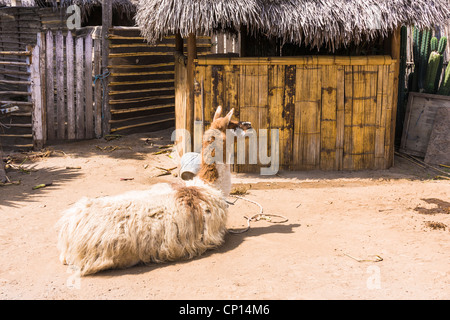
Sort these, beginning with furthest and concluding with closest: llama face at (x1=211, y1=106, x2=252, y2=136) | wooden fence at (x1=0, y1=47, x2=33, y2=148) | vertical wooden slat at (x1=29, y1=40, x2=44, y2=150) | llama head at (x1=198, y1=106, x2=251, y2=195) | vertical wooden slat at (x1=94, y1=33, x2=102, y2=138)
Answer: vertical wooden slat at (x1=94, y1=33, x2=102, y2=138) < vertical wooden slat at (x1=29, y1=40, x2=44, y2=150) < wooden fence at (x1=0, y1=47, x2=33, y2=148) < llama face at (x1=211, y1=106, x2=252, y2=136) < llama head at (x1=198, y1=106, x2=251, y2=195)

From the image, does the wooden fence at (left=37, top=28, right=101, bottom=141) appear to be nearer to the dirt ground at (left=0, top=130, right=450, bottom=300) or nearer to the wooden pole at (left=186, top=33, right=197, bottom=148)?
the dirt ground at (left=0, top=130, right=450, bottom=300)

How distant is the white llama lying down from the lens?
4.76m

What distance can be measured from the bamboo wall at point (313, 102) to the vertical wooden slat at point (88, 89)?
3.52 m

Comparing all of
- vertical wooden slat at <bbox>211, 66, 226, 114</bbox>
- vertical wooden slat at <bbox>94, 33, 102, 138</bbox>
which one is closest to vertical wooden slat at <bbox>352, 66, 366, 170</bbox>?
vertical wooden slat at <bbox>211, 66, 226, 114</bbox>

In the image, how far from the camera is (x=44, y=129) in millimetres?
10555

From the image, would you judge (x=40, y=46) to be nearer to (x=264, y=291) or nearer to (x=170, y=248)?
(x=170, y=248)

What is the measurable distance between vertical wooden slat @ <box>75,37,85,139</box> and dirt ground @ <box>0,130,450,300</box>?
212 centimetres

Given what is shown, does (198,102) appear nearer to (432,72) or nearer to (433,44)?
(432,72)

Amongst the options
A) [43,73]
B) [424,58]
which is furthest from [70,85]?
[424,58]

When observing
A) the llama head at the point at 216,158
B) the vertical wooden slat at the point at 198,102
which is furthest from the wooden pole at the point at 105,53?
the llama head at the point at 216,158

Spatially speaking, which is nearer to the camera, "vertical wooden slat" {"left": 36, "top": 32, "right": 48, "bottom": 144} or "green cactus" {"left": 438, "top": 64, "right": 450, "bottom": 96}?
"green cactus" {"left": 438, "top": 64, "right": 450, "bottom": 96}

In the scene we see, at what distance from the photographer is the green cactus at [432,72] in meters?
9.93

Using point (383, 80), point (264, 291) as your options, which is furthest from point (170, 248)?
point (383, 80)

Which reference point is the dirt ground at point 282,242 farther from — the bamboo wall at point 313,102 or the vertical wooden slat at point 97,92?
the vertical wooden slat at point 97,92
